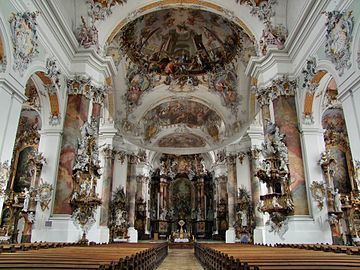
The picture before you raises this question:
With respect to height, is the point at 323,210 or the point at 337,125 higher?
the point at 337,125

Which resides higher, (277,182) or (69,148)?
(69,148)

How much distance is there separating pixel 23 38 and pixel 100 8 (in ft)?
14.6

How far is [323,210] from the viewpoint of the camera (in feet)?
28.2

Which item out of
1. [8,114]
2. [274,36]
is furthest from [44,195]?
[274,36]

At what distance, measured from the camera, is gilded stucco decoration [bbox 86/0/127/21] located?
1062 cm

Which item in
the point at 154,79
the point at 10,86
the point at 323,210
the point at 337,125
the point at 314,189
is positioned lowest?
the point at 323,210

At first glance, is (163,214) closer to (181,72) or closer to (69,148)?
(181,72)

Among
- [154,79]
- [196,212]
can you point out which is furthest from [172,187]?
[154,79]

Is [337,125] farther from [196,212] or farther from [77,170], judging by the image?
[196,212]

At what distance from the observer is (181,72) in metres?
16.9

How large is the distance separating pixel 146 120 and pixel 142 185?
→ 538cm

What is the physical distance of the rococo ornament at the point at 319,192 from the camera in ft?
28.2

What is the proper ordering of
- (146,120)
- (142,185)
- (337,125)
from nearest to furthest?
(337,125), (146,120), (142,185)

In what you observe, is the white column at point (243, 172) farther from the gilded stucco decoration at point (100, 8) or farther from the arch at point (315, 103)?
the gilded stucco decoration at point (100, 8)
